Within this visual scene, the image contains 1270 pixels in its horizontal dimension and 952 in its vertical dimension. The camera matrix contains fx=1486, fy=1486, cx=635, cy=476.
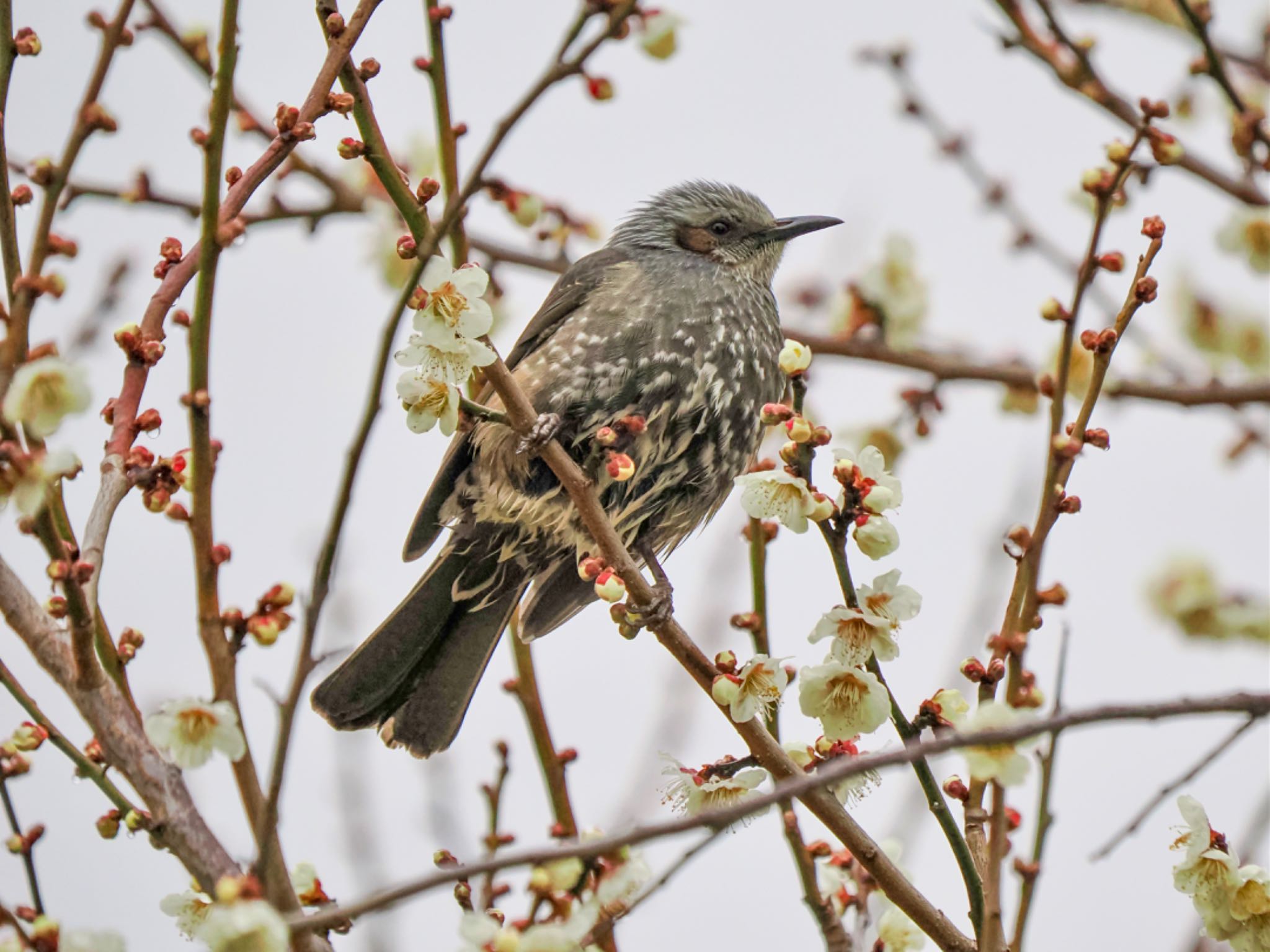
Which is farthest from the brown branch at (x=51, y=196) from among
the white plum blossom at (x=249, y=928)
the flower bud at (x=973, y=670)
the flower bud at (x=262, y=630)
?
the flower bud at (x=973, y=670)

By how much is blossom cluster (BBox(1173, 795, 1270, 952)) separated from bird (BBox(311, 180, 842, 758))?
1598 mm

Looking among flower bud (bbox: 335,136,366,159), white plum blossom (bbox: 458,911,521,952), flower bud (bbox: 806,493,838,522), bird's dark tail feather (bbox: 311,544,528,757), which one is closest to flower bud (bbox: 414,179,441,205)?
Result: flower bud (bbox: 335,136,366,159)

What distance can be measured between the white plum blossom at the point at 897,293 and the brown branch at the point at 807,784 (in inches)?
98.5

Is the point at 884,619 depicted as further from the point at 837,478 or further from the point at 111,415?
the point at 111,415

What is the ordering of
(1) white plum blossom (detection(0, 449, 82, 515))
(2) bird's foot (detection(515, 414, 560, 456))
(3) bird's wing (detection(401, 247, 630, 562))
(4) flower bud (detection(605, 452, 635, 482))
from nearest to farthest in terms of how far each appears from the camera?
1. (1) white plum blossom (detection(0, 449, 82, 515))
2. (2) bird's foot (detection(515, 414, 560, 456))
3. (4) flower bud (detection(605, 452, 635, 482))
4. (3) bird's wing (detection(401, 247, 630, 562))

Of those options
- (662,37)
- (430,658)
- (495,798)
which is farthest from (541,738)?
(662,37)

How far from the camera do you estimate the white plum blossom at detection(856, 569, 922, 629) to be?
2297mm

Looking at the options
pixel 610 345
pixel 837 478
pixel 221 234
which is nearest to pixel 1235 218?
pixel 610 345

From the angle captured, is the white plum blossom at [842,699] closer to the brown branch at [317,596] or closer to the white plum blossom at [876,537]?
the white plum blossom at [876,537]

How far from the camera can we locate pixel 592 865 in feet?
7.97

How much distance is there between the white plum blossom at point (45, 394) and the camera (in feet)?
6.04

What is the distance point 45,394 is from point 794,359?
1.07m

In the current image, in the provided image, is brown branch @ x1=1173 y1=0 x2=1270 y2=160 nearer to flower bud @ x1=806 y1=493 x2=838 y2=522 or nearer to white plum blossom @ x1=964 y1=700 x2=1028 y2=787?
flower bud @ x1=806 y1=493 x2=838 y2=522

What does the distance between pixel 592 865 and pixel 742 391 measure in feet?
6.14
